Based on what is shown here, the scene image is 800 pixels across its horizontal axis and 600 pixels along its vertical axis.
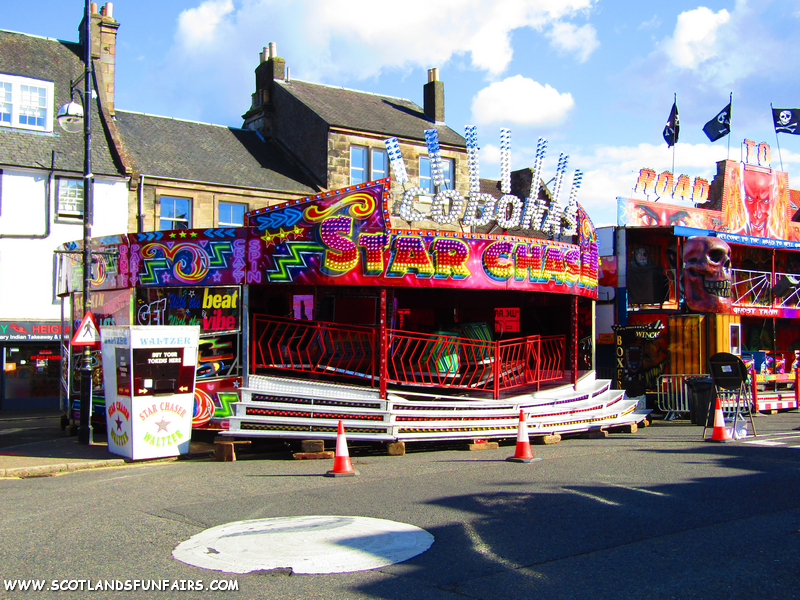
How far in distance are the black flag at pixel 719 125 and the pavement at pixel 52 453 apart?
2167 cm

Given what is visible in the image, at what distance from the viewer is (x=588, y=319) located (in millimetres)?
17938

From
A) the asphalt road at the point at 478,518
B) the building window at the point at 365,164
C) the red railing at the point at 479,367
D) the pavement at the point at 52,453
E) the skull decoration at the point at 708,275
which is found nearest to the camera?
the asphalt road at the point at 478,518

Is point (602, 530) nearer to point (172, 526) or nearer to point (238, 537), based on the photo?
point (238, 537)

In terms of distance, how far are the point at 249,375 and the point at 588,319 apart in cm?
958

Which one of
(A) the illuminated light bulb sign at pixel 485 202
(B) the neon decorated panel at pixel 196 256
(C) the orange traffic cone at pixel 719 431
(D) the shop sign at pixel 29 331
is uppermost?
(A) the illuminated light bulb sign at pixel 485 202

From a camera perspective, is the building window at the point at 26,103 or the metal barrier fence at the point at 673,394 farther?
the building window at the point at 26,103

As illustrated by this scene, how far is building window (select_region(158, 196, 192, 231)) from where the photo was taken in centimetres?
2323

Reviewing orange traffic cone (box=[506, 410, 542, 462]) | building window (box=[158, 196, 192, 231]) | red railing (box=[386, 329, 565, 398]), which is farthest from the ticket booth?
building window (box=[158, 196, 192, 231])

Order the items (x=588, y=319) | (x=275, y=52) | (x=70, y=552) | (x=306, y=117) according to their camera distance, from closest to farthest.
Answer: (x=70, y=552)
(x=588, y=319)
(x=306, y=117)
(x=275, y=52)

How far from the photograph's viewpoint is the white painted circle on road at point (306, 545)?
530cm

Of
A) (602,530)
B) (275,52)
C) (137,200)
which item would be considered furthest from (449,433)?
(275,52)

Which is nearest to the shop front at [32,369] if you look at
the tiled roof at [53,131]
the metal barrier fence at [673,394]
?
the tiled roof at [53,131]

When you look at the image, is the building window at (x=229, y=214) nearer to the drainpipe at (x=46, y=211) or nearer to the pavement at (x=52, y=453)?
the drainpipe at (x=46, y=211)

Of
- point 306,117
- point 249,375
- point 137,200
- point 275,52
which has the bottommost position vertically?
→ point 249,375
